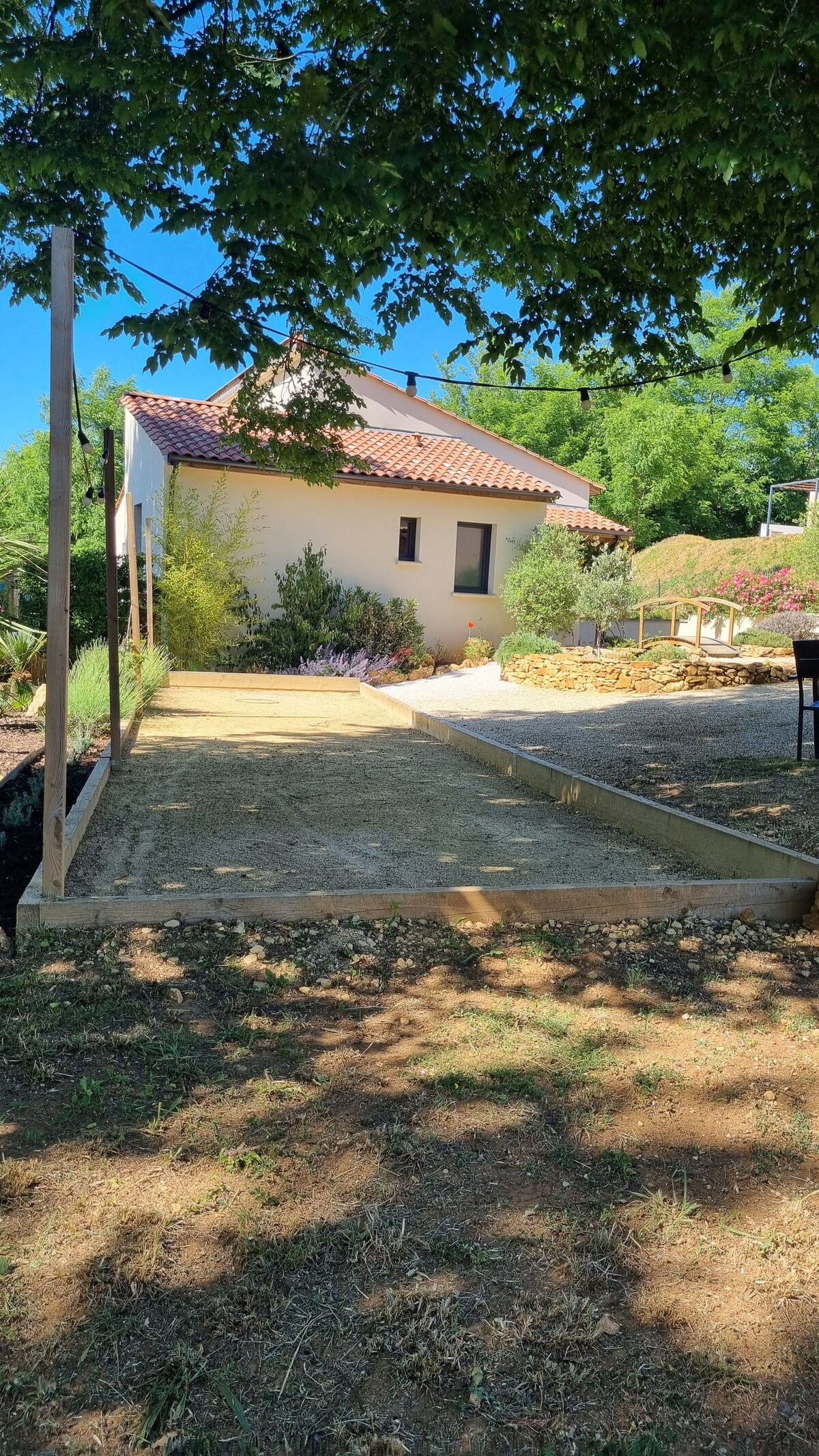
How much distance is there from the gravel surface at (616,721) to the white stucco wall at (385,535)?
3.16 metres

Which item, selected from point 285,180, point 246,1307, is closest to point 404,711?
point 285,180

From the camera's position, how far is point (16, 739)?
30.9 ft

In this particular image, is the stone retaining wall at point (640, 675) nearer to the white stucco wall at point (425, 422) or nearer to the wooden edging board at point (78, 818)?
the white stucco wall at point (425, 422)

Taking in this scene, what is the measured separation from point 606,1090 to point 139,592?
13466mm

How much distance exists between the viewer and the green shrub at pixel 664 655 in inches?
638

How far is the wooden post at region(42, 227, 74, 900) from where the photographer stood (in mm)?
4094

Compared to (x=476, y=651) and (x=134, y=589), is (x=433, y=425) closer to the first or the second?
(x=476, y=651)

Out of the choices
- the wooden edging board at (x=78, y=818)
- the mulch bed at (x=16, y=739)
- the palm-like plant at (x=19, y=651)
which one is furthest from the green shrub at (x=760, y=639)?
the wooden edging board at (x=78, y=818)

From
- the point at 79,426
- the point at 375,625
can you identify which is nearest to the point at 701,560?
the point at 375,625

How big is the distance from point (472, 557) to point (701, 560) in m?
15.4

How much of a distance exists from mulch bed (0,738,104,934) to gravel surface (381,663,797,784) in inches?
166

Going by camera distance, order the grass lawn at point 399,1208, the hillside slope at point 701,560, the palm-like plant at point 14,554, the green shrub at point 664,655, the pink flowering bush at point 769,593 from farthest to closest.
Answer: the hillside slope at point 701,560 → the pink flowering bush at point 769,593 → the green shrub at point 664,655 → the palm-like plant at point 14,554 → the grass lawn at point 399,1208

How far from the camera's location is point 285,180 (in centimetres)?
480

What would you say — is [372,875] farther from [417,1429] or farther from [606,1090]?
[417,1429]
